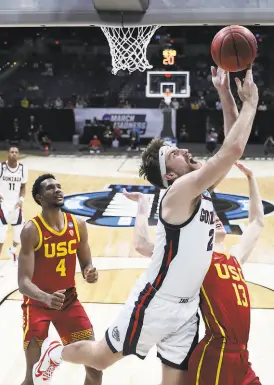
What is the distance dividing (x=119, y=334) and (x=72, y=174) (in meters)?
12.4

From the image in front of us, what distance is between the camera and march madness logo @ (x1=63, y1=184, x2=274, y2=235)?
950 centimetres

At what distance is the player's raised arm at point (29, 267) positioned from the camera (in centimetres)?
317

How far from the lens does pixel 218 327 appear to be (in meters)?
2.70

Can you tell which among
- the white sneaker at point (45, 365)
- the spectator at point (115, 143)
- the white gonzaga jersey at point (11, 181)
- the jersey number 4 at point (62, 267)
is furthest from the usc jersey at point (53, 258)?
the spectator at point (115, 143)

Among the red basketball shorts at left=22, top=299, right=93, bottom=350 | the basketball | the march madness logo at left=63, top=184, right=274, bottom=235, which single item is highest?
the basketball

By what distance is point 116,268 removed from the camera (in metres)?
7.00

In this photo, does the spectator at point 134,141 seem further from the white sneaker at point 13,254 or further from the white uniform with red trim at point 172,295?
the white uniform with red trim at point 172,295

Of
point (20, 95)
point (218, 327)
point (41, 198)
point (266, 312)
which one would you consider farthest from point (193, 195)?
point (20, 95)

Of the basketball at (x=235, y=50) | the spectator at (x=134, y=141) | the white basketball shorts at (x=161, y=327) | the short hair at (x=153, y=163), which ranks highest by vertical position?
the basketball at (x=235, y=50)

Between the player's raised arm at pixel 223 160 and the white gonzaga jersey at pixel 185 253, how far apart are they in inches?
4.0

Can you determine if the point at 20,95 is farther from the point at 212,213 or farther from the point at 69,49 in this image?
the point at 212,213

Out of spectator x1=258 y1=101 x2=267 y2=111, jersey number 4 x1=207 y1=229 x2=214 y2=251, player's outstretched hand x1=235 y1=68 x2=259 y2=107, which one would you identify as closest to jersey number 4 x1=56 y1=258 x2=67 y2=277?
jersey number 4 x1=207 y1=229 x2=214 y2=251

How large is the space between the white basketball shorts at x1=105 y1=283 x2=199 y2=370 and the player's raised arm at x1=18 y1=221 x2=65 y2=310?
50 centimetres

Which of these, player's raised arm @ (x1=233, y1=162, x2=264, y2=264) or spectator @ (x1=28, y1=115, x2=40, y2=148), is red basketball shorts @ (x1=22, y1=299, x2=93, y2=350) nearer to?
player's raised arm @ (x1=233, y1=162, x2=264, y2=264)
